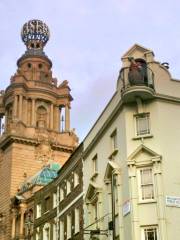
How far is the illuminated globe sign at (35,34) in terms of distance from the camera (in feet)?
326

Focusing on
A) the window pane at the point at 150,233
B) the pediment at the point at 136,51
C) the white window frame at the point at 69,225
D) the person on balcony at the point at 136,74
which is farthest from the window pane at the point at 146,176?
the white window frame at the point at 69,225

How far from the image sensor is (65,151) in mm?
86250

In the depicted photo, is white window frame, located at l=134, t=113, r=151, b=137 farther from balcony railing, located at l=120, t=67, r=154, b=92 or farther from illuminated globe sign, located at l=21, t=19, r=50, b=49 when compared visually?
illuminated globe sign, located at l=21, t=19, r=50, b=49

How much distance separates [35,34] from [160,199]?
71593 mm

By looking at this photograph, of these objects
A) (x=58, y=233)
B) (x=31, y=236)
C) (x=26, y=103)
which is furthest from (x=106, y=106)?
(x=26, y=103)

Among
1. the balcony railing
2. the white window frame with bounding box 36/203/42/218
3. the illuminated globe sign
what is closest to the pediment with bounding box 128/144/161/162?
the balcony railing

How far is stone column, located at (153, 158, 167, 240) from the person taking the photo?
3238cm

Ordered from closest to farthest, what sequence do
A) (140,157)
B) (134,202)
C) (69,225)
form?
(134,202)
(140,157)
(69,225)

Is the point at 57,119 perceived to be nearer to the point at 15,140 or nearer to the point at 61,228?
the point at 15,140

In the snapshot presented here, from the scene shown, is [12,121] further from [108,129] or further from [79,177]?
[108,129]

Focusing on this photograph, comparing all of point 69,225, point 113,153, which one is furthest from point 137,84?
point 69,225

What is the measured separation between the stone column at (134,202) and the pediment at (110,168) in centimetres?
174

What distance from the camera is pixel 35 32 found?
329 feet

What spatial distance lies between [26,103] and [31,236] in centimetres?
3356
